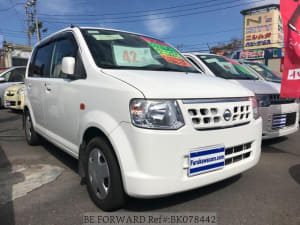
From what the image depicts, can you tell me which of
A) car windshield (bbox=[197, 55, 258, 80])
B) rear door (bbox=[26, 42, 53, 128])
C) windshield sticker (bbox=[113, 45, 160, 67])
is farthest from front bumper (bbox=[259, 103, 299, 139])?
rear door (bbox=[26, 42, 53, 128])

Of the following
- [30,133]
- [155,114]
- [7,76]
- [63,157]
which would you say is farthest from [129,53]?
[7,76]

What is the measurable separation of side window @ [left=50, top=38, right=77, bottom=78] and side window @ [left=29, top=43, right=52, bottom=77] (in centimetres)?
21

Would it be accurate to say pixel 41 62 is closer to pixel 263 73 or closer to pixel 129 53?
pixel 129 53

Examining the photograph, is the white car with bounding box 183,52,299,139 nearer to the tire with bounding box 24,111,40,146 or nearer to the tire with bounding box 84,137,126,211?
the tire with bounding box 84,137,126,211

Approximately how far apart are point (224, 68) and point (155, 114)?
331 centimetres

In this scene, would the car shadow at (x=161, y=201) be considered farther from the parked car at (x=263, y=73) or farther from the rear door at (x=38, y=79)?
the parked car at (x=263, y=73)

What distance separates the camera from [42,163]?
3.62m

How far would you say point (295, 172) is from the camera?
127 inches

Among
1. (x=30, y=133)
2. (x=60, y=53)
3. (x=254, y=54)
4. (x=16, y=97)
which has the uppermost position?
(x=254, y=54)

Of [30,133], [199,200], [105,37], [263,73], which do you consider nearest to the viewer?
[199,200]

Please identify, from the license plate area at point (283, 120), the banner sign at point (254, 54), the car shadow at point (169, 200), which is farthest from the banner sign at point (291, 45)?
the banner sign at point (254, 54)

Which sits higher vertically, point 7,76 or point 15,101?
point 7,76

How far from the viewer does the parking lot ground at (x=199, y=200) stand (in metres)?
2.20

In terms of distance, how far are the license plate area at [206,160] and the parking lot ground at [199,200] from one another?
1.53ft
